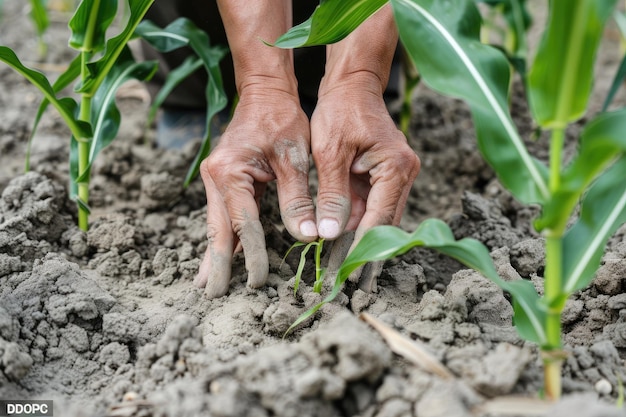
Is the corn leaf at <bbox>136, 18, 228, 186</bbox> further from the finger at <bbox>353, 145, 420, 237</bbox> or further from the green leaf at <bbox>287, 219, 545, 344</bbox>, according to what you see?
the green leaf at <bbox>287, 219, 545, 344</bbox>

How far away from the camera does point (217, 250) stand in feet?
5.57

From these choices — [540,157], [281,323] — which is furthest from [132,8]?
[540,157]

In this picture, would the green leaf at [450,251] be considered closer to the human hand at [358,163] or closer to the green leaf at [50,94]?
the human hand at [358,163]

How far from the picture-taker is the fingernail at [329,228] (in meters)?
1.65

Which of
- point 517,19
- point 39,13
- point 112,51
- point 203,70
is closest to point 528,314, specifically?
point 112,51

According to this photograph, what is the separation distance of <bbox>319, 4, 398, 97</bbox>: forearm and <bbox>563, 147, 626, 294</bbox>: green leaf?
71 centimetres

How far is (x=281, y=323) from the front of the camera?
→ 1548 millimetres

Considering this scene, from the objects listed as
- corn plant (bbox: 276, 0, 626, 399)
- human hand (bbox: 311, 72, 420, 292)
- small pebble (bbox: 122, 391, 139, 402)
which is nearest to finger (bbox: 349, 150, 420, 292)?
human hand (bbox: 311, 72, 420, 292)

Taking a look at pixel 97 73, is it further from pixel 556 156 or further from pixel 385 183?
pixel 556 156

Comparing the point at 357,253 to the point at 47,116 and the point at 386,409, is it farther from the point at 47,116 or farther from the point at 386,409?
the point at 47,116

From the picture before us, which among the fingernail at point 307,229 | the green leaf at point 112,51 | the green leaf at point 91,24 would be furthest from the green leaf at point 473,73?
the green leaf at point 91,24

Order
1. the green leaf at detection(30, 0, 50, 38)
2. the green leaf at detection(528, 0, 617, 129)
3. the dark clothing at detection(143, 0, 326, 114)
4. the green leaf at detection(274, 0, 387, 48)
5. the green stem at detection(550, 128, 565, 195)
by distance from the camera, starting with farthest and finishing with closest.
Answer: the green leaf at detection(30, 0, 50, 38), the dark clothing at detection(143, 0, 326, 114), the green leaf at detection(274, 0, 387, 48), the green stem at detection(550, 128, 565, 195), the green leaf at detection(528, 0, 617, 129)

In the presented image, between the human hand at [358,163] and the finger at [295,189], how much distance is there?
0.03 m

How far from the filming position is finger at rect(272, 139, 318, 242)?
1.67 m
